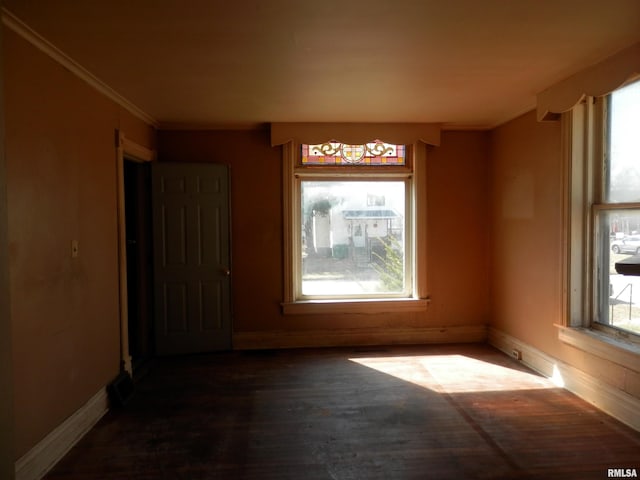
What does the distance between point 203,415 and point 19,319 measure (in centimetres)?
137

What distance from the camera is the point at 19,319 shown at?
6.76ft

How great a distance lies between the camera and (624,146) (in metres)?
2.78

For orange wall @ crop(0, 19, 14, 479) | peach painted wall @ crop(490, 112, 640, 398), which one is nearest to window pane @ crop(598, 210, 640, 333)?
peach painted wall @ crop(490, 112, 640, 398)

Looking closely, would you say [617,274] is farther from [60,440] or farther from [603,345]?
[60,440]

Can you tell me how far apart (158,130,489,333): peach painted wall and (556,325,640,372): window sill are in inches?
52.6

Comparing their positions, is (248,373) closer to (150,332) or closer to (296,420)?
(296,420)

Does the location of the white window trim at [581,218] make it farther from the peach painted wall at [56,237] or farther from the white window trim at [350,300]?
the peach painted wall at [56,237]

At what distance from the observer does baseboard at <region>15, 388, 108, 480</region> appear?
6.90ft

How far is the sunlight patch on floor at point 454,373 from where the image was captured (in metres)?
3.29

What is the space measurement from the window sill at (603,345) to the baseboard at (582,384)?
22 cm

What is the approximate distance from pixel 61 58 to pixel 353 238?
3.08 m

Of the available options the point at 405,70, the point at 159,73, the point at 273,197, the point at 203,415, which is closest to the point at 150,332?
the point at 203,415

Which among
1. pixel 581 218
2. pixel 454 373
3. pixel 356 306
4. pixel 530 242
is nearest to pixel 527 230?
pixel 530 242

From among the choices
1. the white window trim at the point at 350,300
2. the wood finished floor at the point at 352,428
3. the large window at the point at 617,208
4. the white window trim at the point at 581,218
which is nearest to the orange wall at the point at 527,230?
the white window trim at the point at 581,218
